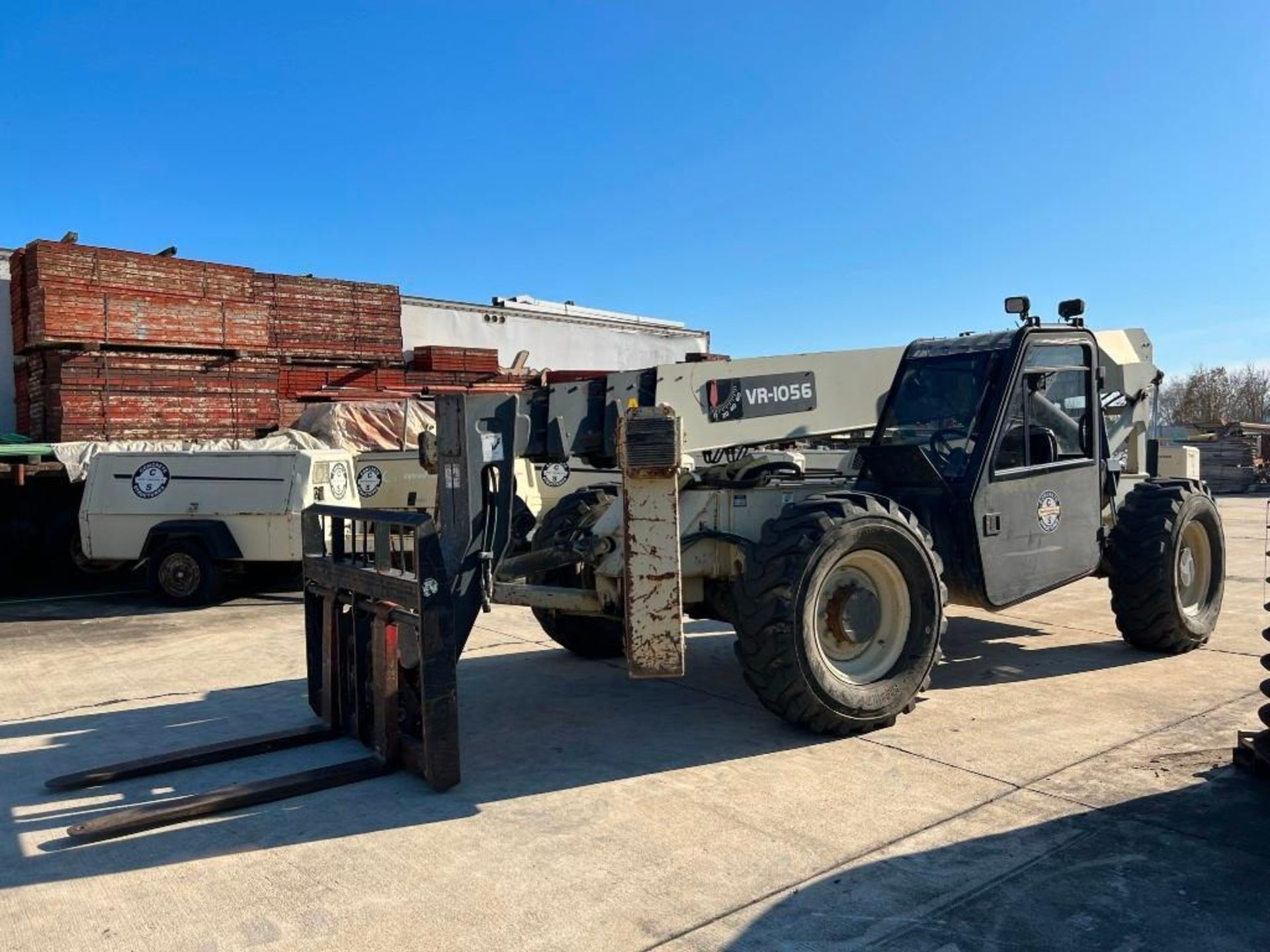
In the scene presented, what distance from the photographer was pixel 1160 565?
7.08 meters

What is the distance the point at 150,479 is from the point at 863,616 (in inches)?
377

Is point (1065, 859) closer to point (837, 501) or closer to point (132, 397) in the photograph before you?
point (837, 501)

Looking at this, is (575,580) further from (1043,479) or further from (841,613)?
(1043,479)

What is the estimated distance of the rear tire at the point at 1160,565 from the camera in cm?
713

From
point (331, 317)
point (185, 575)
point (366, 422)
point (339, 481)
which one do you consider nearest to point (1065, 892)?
point (339, 481)

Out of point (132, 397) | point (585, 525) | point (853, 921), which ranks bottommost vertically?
point (853, 921)

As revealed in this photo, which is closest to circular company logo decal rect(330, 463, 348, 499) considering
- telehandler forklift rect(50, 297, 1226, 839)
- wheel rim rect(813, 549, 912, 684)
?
telehandler forklift rect(50, 297, 1226, 839)

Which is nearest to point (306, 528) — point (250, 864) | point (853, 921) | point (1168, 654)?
point (250, 864)

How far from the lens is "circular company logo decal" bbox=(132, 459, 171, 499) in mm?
11953

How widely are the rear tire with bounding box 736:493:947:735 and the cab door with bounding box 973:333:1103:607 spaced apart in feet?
2.75

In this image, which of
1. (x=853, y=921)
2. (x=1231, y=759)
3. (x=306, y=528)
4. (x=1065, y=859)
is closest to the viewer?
(x=853, y=921)

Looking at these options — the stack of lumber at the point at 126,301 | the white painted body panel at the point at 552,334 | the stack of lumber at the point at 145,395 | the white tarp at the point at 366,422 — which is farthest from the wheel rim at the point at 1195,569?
the white painted body panel at the point at 552,334

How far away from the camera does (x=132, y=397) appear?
1501cm

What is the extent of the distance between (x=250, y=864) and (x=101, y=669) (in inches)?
190
